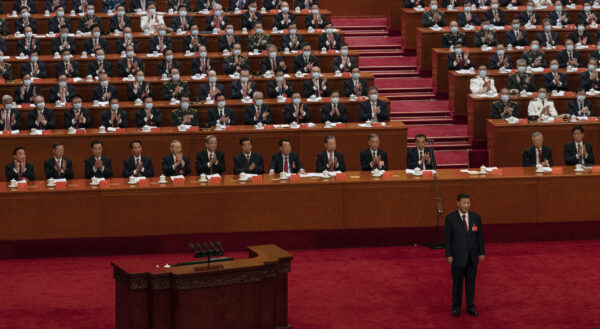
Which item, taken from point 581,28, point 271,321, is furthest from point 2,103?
point 581,28

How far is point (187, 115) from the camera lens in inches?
599

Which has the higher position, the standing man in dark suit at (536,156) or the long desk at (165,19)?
the long desk at (165,19)

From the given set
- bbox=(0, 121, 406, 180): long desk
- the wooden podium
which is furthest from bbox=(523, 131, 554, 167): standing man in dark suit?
the wooden podium

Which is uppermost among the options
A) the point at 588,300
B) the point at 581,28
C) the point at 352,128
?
the point at 581,28

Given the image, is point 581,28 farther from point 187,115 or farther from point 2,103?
point 2,103

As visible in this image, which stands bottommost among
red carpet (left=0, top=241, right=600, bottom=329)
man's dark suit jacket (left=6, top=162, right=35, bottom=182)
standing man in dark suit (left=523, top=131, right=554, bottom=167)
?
red carpet (left=0, top=241, right=600, bottom=329)

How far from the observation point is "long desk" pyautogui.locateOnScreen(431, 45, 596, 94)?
17.9 metres

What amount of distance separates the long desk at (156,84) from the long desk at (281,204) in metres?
4.13

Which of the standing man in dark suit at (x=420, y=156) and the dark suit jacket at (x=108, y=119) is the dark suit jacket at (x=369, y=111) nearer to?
the standing man in dark suit at (x=420, y=156)

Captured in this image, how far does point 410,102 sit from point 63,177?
716 cm

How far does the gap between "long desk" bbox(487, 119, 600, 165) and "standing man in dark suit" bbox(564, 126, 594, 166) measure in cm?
147

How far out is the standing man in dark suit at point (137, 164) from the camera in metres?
13.1

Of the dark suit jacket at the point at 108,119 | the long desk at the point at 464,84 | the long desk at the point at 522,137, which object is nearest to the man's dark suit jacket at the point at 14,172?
the dark suit jacket at the point at 108,119

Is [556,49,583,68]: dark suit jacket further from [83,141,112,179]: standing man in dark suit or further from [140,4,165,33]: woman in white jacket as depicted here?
[83,141,112,179]: standing man in dark suit
